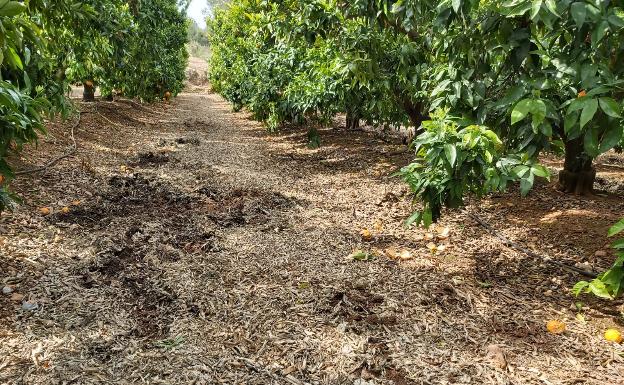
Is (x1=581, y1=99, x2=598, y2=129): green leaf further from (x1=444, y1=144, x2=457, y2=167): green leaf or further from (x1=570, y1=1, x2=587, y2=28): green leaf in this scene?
(x1=444, y1=144, x2=457, y2=167): green leaf

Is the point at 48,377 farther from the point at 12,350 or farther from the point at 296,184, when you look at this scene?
the point at 296,184

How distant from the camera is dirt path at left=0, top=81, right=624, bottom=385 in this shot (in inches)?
94.2

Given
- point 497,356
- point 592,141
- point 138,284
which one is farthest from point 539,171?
point 138,284

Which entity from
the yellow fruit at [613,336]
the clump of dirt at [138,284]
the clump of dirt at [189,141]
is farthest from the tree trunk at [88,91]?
the yellow fruit at [613,336]

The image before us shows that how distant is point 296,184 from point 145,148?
11.8ft

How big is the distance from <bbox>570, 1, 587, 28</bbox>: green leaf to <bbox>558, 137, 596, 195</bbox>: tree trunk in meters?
3.72

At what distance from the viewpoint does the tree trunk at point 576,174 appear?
514 cm

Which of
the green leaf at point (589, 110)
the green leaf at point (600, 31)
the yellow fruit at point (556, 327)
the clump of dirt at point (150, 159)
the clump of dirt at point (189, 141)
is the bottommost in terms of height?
the yellow fruit at point (556, 327)

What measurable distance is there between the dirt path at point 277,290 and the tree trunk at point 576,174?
251 millimetres

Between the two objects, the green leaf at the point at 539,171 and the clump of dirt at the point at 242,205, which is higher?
the green leaf at the point at 539,171

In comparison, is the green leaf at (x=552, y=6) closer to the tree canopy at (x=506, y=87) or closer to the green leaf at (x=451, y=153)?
the tree canopy at (x=506, y=87)

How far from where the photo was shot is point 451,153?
2.47 metres

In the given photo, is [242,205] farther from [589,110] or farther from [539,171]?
[589,110]

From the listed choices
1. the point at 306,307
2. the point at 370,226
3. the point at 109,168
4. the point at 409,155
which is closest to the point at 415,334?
the point at 306,307
